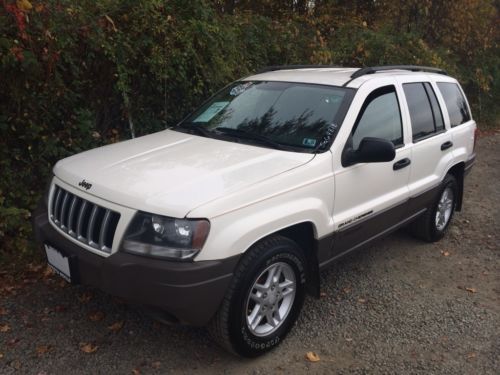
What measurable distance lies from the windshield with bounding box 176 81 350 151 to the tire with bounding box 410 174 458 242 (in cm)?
186

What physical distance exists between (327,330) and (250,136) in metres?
1.54

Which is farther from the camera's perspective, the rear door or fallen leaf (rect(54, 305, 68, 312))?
the rear door

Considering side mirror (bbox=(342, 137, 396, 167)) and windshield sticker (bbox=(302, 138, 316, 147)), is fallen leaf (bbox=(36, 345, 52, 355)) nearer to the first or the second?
windshield sticker (bbox=(302, 138, 316, 147))

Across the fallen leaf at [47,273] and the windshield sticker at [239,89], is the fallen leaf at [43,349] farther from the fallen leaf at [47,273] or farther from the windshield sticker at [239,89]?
the windshield sticker at [239,89]

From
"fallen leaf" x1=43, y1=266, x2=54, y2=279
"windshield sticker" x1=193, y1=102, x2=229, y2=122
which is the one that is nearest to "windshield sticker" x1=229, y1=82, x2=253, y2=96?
"windshield sticker" x1=193, y1=102, x2=229, y2=122

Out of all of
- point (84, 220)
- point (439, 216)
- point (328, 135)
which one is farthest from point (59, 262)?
point (439, 216)

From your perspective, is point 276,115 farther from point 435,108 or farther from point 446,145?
point 446,145

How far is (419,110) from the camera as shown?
4.43m

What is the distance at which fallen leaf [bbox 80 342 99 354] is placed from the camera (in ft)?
10.4

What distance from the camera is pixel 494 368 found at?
10.4 feet

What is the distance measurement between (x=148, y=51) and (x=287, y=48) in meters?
2.87

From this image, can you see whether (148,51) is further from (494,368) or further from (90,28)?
(494,368)

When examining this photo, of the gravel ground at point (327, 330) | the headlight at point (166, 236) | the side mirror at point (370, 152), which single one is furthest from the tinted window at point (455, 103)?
the headlight at point (166, 236)

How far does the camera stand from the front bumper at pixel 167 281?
8.54ft
